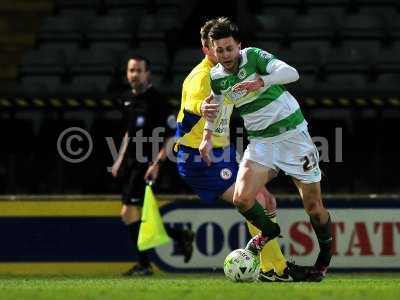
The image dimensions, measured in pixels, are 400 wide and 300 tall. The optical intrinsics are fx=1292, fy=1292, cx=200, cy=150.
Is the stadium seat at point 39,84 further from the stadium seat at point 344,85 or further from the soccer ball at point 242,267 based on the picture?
the soccer ball at point 242,267

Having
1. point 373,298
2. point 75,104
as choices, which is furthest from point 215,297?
point 75,104

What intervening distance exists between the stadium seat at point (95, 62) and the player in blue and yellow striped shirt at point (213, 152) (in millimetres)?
4972

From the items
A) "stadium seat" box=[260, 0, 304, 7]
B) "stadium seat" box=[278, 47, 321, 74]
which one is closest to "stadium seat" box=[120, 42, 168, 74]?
"stadium seat" box=[278, 47, 321, 74]

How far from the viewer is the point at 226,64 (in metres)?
8.85

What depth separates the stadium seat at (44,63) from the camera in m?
15.1

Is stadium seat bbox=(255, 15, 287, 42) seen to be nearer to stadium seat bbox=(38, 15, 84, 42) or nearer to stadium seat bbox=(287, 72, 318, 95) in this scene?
stadium seat bbox=(287, 72, 318, 95)

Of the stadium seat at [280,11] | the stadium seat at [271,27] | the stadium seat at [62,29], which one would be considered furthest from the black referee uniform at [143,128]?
the stadium seat at [62,29]

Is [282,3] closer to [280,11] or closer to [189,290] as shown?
[280,11]

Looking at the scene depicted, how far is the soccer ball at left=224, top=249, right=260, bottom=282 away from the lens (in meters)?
9.00

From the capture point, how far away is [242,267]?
9.00 metres

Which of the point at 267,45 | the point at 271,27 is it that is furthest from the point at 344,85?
the point at 271,27

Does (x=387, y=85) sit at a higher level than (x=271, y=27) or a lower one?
lower

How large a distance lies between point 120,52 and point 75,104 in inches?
80.6

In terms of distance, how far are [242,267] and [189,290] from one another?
1134 mm
